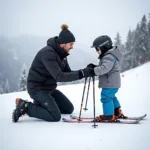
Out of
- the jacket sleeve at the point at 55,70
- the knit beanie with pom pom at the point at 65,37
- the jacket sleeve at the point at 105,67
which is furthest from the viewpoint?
the knit beanie with pom pom at the point at 65,37

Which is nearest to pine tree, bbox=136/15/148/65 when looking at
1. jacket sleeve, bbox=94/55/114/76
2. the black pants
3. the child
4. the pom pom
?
the pom pom

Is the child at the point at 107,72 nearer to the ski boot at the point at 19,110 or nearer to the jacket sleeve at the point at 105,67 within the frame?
the jacket sleeve at the point at 105,67

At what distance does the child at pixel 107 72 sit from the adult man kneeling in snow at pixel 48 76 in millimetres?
311

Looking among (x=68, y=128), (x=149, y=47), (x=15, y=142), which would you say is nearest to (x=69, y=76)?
(x=68, y=128)

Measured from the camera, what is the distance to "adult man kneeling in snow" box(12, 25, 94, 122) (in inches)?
177

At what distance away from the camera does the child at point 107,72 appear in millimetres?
4398

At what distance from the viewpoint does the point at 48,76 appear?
494 centimetres

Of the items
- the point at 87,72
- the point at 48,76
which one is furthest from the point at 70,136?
the point at 48,76

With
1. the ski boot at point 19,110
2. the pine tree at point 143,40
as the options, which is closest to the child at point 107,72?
the ski boot at point 19,110

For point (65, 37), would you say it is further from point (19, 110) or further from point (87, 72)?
point (19, 110)

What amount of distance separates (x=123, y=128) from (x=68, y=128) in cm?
102

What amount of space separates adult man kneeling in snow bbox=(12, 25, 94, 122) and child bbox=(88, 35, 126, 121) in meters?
0.31

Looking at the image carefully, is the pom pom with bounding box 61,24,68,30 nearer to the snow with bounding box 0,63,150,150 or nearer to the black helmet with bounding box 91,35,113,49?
the black helmet with bounding box 91,35,113,49

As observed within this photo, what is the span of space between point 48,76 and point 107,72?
4.56 ft
